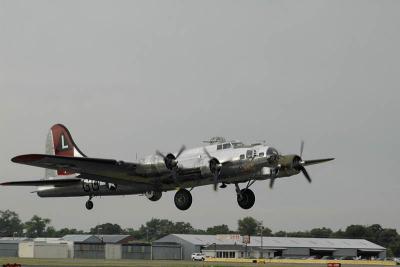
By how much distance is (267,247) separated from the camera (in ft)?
438

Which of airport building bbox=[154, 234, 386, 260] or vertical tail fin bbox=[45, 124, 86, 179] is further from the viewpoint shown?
airport building bbox=[154, 234, 386, 260]

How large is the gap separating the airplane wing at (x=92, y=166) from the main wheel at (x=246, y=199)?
626cm

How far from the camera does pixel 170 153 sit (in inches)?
1705

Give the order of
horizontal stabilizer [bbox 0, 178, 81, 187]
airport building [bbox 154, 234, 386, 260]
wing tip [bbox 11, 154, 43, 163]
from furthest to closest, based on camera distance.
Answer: airport building [bbox 154, 234, 386, 260]
horizontal stabilizer [bbox 0, 178, 81, 187]
wing tip [bbox 11, 154, 43, 163]

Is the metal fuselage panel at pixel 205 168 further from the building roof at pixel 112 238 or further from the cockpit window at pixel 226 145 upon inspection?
the building roof at pixel 112 238

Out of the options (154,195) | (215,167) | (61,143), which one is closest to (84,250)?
(61,143)

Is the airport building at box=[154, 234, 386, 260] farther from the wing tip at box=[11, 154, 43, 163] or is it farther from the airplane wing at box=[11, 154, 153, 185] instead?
the wing tip at box=[11, 154, 43, 163]

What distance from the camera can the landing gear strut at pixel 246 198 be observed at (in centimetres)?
4381

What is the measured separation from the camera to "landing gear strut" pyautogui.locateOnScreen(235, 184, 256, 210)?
1725 inches

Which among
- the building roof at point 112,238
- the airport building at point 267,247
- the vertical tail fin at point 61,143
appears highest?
the vertical tail fin at point 61,143

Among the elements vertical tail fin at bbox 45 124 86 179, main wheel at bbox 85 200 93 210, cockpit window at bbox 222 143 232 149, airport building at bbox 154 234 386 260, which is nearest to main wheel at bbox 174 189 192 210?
cockpit window at bbox 222 143 232 149

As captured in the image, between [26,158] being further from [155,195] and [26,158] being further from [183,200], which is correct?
[183,200]

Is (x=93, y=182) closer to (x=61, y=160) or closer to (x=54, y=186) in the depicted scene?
(x=54, y=186)

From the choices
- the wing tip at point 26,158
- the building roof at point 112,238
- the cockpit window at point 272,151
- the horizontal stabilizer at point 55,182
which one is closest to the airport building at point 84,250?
the building roof at point 112,238
